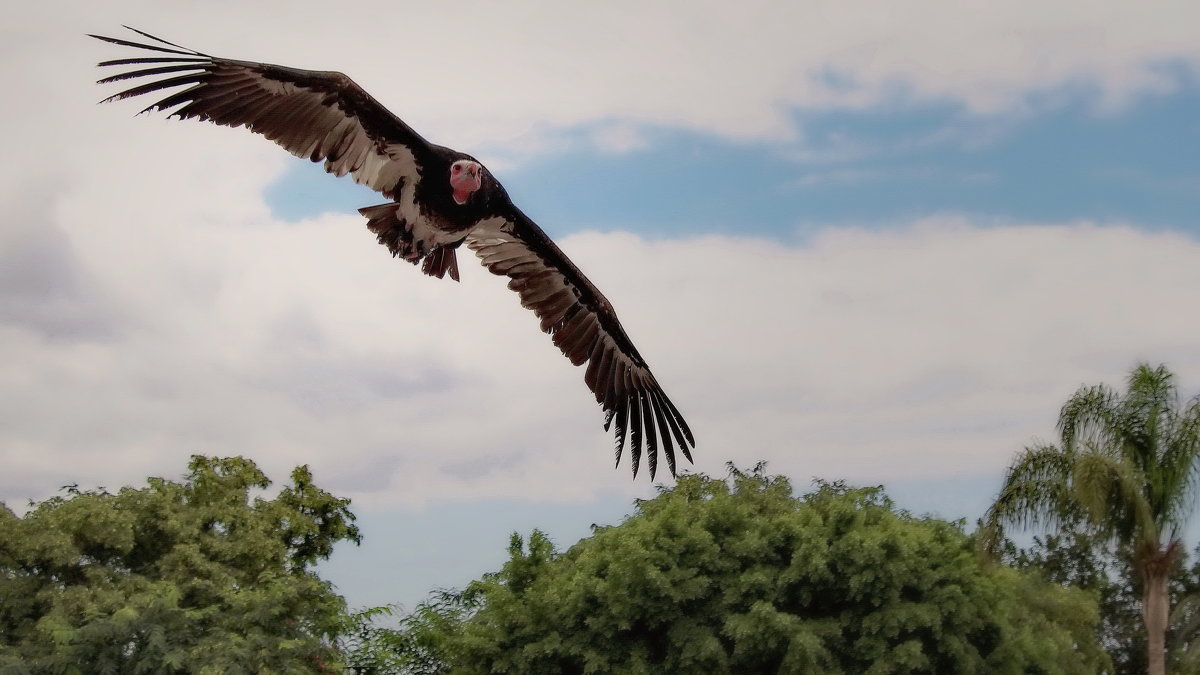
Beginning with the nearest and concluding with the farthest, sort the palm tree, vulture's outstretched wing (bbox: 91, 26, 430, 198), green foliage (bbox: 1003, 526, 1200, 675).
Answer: vulture's outstretched wing (bbox: 91, 26, 430, 198) < the palm tree < green foliage (bbox: 1003, 526, 1200, 675)

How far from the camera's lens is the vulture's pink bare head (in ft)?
27.5

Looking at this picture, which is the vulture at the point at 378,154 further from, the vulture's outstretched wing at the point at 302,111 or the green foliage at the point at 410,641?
the green foliage at the point at 410,641

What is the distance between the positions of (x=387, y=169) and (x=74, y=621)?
1888 centimetres

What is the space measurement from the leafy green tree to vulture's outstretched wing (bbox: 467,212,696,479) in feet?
49.8

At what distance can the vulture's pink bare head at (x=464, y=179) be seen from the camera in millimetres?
8383

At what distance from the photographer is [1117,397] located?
22734 millimetres

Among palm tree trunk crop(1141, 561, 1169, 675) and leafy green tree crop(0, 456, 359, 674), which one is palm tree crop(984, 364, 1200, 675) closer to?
palm tree trunk crop(1141, 561, 1169, 675)

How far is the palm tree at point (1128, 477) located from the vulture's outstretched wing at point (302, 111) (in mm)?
15731

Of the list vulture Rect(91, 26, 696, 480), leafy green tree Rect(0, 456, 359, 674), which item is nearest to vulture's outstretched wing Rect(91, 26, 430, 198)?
vulture Rect(91, 26, 696, 480)

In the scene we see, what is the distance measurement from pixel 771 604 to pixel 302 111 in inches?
618

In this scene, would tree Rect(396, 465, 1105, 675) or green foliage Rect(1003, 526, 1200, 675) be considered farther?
green foliage Rect(1003, 526, 1200, 675)

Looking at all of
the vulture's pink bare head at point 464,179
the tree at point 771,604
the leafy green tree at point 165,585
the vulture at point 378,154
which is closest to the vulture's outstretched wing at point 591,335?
the vulture at point 378,154

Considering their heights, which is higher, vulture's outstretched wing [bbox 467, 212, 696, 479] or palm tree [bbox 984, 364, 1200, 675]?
palm tree [bbox 984, 364, 1200, 675]

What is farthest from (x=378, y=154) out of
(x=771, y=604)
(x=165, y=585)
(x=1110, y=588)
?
(x=1110, y=588)
